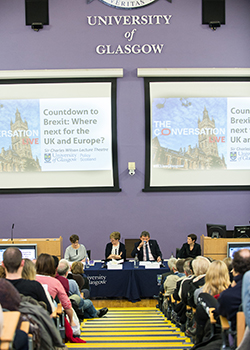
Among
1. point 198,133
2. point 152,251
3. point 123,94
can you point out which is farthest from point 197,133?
point 152,251

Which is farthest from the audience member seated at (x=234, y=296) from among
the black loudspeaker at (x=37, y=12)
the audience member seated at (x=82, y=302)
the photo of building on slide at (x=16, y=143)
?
the black loudspeaker at (x=37, y=12)

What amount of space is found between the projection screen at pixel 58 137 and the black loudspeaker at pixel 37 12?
1425 mm

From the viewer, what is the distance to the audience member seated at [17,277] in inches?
122

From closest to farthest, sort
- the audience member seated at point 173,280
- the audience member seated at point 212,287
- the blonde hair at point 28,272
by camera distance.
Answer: the blonde hair at point 28,272 < the audience member seated at point 212,287 < the audience member seated at point 173,280

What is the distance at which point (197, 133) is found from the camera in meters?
8.83

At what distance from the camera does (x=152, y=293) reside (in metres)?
6.80

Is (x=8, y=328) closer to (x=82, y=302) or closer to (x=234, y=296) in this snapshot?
(x=234, y=296)

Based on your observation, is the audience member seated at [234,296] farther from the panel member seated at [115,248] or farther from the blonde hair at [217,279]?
the panel member seated at [115,248]

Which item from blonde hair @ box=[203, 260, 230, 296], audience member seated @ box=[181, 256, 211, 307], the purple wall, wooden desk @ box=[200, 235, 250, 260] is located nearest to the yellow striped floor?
audience member seated @ box=[181, 256, 211, 307]

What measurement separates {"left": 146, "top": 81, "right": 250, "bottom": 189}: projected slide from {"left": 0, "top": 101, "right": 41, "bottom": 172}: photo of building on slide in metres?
2.65

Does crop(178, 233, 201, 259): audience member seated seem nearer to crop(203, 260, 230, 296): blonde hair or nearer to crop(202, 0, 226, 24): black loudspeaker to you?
crop(203, 260, 230, 296): blonde hair

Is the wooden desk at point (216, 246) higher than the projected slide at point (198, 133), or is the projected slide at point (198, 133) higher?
the projected slide at point (198, 133)

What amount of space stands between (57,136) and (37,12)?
280 cm

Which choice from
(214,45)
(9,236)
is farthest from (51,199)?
(214,45)
